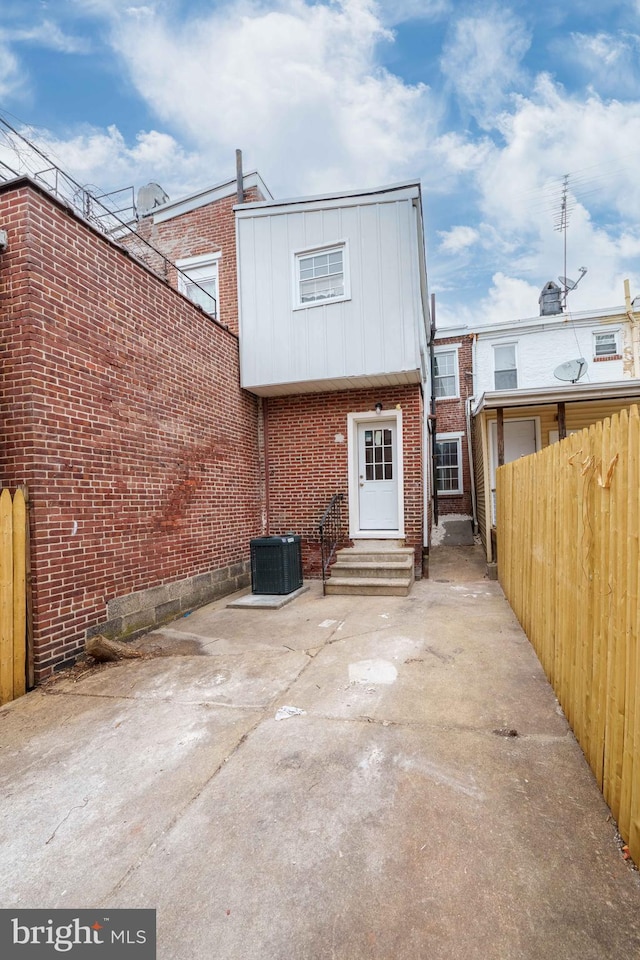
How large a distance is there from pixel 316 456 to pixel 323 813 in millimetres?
6856

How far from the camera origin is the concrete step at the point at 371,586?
22.0ft

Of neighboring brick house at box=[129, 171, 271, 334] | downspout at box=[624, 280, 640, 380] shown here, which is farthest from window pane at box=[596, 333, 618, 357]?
neighboring brick house at box=[129, 171, 271, 334]

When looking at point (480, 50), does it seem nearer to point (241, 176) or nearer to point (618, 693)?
point (241, 176)

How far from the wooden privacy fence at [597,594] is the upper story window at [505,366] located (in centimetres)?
1152

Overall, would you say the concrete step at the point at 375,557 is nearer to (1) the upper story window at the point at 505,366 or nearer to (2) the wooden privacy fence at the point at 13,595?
(2) the wooden privacy fence at the point at 13,595

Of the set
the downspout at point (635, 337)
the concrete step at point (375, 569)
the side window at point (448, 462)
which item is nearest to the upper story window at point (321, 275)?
the concrete step at point (375, 569)

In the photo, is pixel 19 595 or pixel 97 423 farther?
pixel 97 423

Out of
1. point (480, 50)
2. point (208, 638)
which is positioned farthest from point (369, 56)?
point (208, 638)

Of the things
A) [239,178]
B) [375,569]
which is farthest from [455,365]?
[375,569]

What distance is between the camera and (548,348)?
45.6 ft

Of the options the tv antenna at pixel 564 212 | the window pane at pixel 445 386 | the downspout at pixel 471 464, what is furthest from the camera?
the tv antenna at pixel 564 212

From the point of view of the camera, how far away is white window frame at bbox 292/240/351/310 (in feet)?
25.7

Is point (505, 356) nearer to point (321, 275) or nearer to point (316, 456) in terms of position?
point (321, 275)

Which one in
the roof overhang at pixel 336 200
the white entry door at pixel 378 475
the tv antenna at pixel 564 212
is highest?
the tv antenna at pixel 564 212
